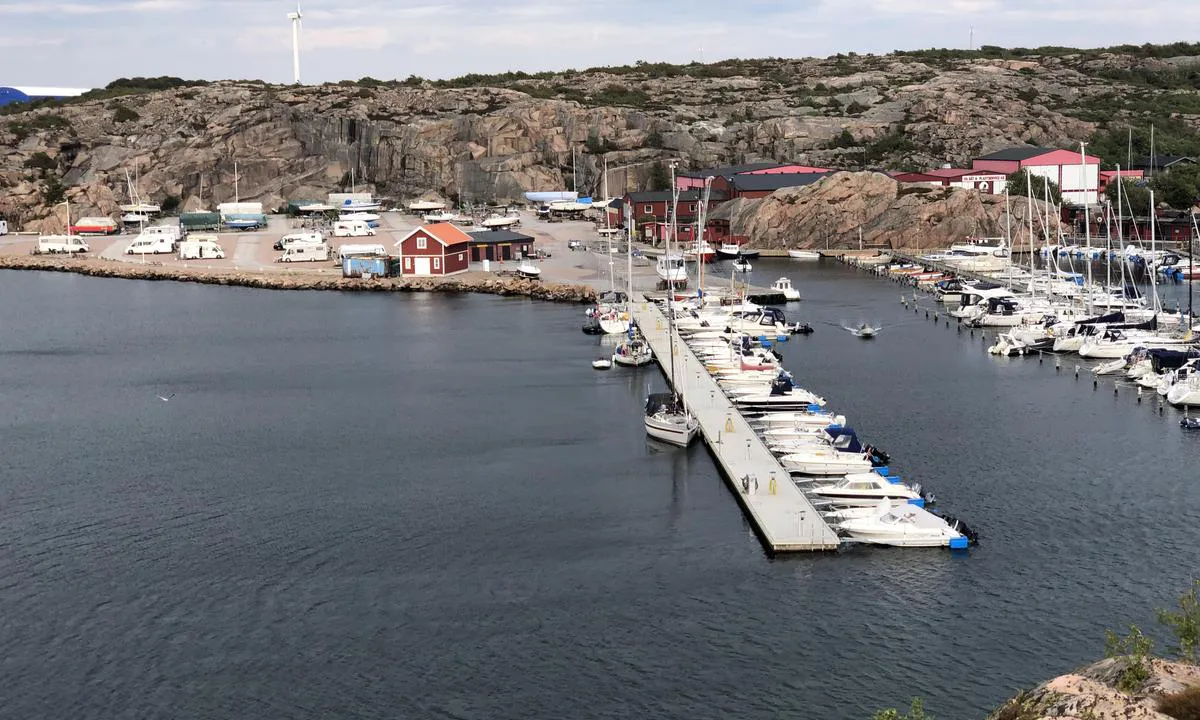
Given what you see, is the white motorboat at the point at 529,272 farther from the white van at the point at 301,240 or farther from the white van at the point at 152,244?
the white van at the point at 152,244

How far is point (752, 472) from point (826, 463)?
2.50 meters

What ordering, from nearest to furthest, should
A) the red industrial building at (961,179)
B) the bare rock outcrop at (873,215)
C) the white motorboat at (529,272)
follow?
the white motorboat at (529,272) < the bare rock outcrop at (873,215) < the red industrial building at (961,179)

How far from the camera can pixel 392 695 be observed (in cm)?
2975

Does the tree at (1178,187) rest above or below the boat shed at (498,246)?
above

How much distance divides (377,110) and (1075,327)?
10642 centimetres

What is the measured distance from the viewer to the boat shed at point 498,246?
109 meters

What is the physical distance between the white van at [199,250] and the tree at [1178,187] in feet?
259

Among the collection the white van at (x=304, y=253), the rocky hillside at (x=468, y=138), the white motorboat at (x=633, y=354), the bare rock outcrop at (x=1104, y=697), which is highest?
the rocky hillside at (x=468, y=138)

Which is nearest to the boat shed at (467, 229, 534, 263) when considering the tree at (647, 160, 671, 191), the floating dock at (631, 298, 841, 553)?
the tree at (647, 160, 671, 191)

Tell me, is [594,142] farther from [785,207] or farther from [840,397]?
[840,397]

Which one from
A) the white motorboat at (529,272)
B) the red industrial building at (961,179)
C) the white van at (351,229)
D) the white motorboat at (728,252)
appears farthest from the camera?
the red industrial building at (961,179)

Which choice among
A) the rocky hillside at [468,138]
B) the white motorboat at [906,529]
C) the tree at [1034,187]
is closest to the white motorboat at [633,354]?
the white motorboat at [906,529]

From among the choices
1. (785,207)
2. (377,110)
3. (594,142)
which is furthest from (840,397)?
(377,110)

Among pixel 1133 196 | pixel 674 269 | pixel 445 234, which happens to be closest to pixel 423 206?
pixel 445 234
